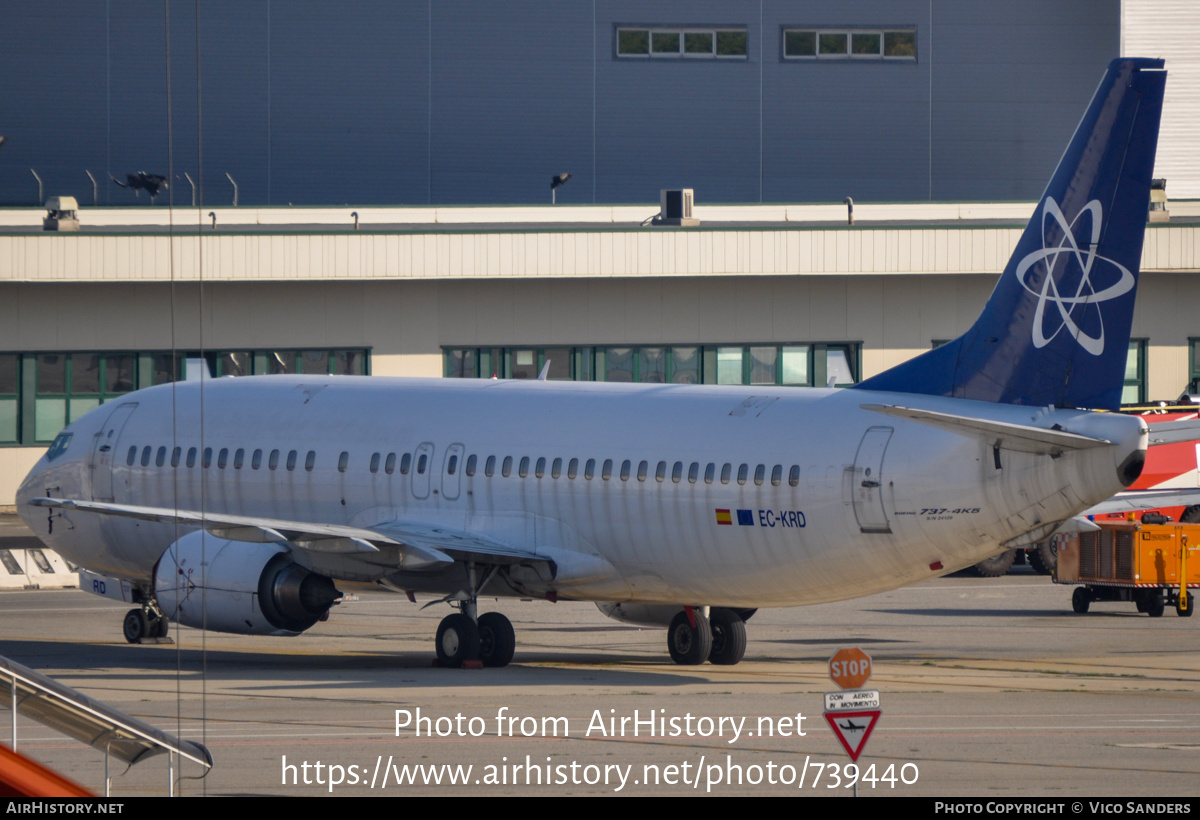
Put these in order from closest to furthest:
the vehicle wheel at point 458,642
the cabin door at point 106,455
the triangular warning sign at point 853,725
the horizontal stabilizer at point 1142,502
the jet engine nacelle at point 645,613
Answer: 1. the triangular warning sign at point 853,725
2. the vehicle wheel at point 458,642
3. the jet engine nacelle at point 645,613
4. the cabin door at point 106,455
5. the horizontal stabilizer at point 1142,502

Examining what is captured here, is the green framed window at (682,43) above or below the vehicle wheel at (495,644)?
above

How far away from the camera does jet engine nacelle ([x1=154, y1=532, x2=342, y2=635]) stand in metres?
25.7

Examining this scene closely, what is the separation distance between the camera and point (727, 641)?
27312 mm

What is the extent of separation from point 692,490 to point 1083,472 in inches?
215

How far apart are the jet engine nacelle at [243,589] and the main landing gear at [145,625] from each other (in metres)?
4.12

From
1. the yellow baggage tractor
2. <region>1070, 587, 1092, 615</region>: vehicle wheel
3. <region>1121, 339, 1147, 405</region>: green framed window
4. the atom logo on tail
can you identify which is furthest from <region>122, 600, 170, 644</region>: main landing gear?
<region>1121, 339, 1147, 405</region>: green framed window

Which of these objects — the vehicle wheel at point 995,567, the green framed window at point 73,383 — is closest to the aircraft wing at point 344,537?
the vehicle wheel at point 995,567

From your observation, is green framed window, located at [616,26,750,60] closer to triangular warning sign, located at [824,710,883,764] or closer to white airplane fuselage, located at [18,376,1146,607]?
white airplane fuselage, located at [18,376,1146,607]

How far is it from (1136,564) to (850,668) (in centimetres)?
2045

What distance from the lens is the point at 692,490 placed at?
24859 mm

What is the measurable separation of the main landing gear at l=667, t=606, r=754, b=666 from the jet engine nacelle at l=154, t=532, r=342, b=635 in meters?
5.26

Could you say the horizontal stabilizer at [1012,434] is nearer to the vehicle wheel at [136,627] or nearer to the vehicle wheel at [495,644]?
the vehicle wheel at [495,644]

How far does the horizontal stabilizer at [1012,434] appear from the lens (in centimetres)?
2186

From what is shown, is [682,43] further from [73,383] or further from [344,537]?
[344,537]
